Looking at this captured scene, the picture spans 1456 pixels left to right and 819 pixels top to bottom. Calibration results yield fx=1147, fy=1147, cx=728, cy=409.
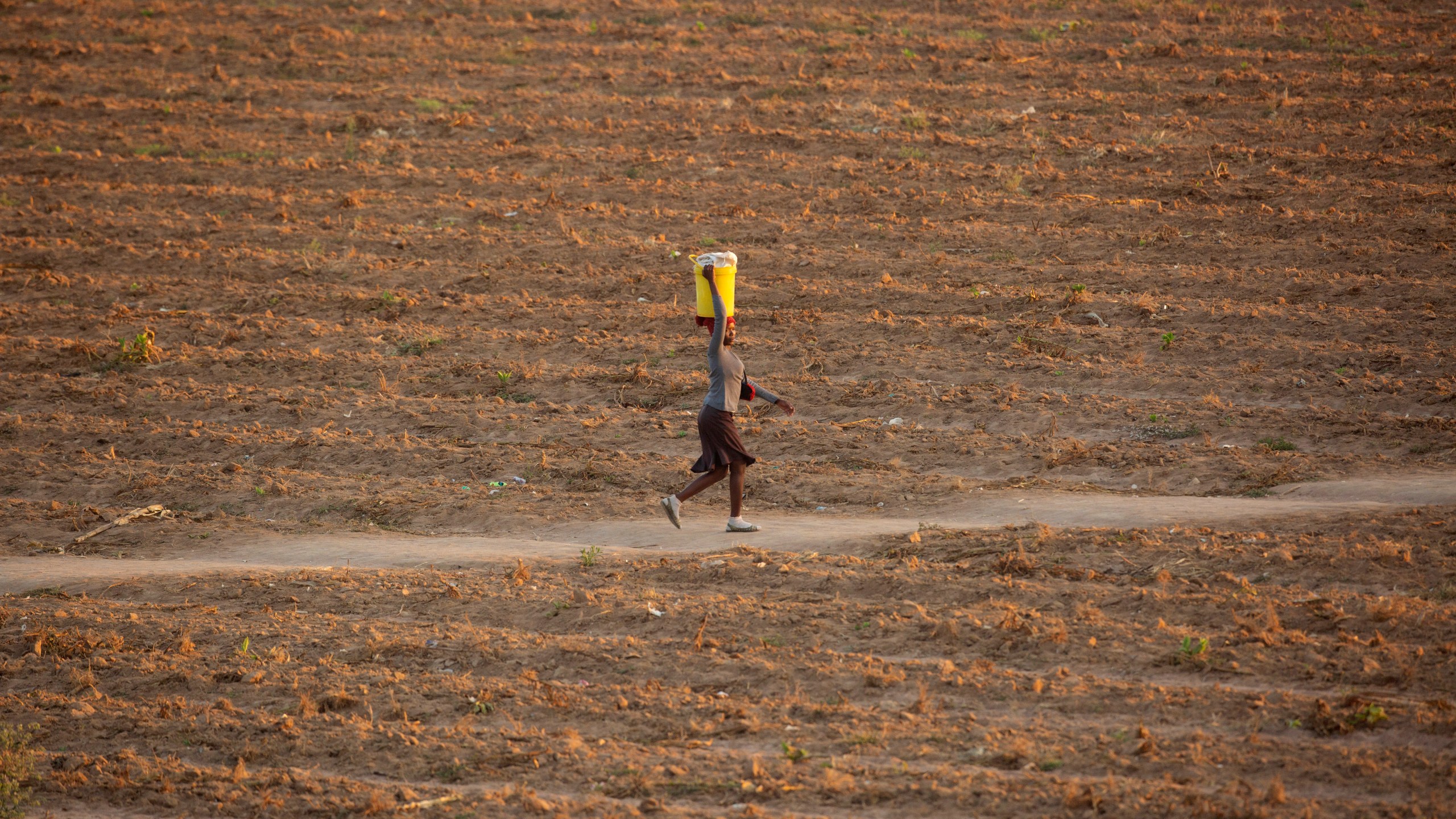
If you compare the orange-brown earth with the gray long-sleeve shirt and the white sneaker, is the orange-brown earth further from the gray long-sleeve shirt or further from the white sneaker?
the gray long-sleeve shirt

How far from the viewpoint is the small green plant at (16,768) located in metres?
6.17

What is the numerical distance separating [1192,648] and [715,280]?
4.24m

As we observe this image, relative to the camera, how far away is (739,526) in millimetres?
9391

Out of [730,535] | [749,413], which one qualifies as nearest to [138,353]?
[749,413]

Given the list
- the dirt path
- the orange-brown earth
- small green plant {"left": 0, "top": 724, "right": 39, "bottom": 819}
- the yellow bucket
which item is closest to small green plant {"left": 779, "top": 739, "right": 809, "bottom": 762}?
the orange-brown earth

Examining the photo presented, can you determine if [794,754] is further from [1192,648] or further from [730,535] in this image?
[730,535]

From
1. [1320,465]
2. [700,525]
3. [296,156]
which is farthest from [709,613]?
[296,156]

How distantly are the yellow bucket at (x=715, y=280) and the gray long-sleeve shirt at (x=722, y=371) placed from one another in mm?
40

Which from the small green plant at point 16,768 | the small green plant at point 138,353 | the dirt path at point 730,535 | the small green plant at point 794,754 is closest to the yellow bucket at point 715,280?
the dirt path at point 730,535

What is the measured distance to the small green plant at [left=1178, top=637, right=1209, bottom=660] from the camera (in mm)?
6656

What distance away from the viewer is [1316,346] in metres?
12.1

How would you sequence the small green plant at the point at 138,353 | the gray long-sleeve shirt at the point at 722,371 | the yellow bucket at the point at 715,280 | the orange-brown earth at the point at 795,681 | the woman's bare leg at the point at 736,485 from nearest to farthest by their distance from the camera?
the orange-brown earth at the point at 795,681, the yellow bucket at the point at 715,280, the gray long-sleeve shirt at the point at 722,371, the woman's bare leg at the point at 736,485, the small green plant at the point at 138,353

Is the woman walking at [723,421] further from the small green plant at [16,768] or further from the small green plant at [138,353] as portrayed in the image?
the small green plant at [138,353]

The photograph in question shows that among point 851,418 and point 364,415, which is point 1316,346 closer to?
point 851,418
